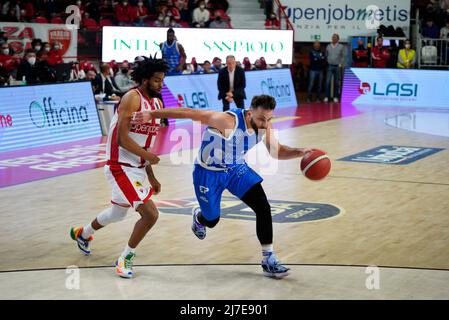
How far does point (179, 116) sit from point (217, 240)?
2.08m

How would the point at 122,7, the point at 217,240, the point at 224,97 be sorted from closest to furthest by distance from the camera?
1. the point at 217,240
2. the point at 224,97
3. the point at 122,7

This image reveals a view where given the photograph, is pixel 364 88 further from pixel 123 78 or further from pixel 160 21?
pixel 123 78

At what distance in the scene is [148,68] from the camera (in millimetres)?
7125

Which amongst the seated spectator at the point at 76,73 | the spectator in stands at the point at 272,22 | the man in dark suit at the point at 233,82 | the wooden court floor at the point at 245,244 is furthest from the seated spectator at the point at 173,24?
the wooden court floor at the point at 245,244

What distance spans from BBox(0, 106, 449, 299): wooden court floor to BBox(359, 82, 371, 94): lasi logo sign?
38.4ft

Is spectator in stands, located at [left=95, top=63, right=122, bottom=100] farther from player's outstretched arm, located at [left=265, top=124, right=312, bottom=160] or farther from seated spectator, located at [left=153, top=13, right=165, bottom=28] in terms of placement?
player's outstretched arm, located at [left=265, top=124, right=312, bottom=160]

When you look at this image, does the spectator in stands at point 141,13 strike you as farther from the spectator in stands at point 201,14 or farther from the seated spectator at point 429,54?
the seated spectator at point 429,54

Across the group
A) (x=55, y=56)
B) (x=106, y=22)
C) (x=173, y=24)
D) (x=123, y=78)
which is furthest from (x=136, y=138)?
(x=106, y=22)

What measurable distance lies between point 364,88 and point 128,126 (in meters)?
18.3

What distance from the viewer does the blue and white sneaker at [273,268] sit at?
22.9ft

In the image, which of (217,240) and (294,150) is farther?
(217,240)
